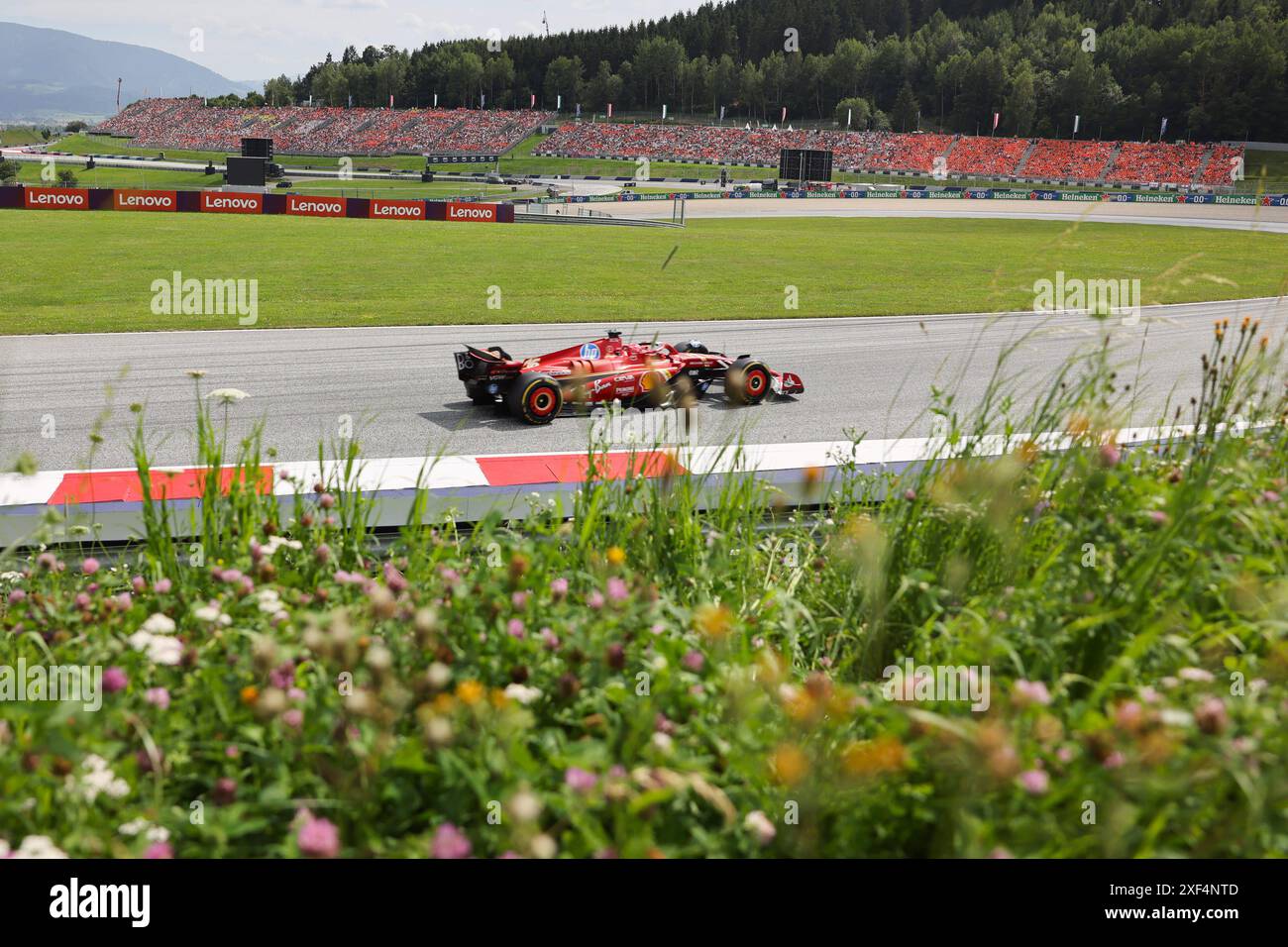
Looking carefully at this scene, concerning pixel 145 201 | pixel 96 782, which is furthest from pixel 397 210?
pixel 96 782

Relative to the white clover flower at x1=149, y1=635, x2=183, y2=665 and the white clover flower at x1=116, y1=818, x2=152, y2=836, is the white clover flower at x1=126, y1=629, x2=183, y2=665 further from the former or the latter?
the white clover flower at x1=116, y1=818, x2=152, y2=836

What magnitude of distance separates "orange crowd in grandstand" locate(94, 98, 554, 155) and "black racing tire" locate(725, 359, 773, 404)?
127 metres

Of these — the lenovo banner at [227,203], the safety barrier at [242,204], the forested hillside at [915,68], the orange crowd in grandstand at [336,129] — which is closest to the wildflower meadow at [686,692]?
the safety barrier at [242,204]

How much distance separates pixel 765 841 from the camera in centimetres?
255

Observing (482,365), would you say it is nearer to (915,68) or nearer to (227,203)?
(227,203)

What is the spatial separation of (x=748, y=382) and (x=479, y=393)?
3.14 m

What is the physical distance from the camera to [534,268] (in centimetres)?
2662

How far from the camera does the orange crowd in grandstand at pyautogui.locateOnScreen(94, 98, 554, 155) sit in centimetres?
14038

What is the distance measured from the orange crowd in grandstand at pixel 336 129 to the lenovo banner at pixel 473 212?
9052cm

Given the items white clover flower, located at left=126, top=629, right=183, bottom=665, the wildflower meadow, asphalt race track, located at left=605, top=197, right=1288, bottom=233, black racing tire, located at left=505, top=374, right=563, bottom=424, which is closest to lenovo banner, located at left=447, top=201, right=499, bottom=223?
asphalt race track, located at left=605, top=197, right=1288, bottom=233

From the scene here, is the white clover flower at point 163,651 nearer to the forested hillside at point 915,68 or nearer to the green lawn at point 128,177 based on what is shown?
the green lawn at point 128,177

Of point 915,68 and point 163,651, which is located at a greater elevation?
point 915,68
